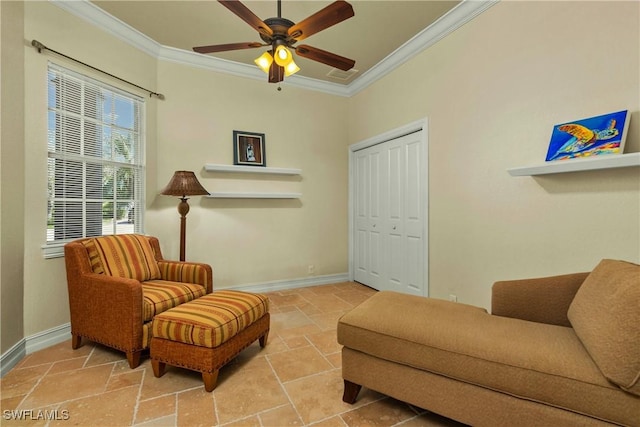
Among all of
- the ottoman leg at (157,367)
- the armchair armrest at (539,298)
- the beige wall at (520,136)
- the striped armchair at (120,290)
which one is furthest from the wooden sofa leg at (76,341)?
the beige wall at (520,136)

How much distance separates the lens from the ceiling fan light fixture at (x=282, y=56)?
1.98 m

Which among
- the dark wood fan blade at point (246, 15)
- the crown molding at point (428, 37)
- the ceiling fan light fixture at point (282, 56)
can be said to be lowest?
the ceiling fan light fixture at point (282, 56)

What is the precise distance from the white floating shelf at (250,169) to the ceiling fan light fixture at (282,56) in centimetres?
180

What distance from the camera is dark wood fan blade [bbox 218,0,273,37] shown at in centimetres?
158

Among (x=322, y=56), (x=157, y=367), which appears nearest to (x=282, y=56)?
(x=322, y=56)

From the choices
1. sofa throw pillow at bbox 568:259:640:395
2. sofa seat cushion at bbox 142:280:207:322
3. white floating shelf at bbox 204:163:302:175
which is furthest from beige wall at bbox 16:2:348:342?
sofa throw pillow at bbox 568:259:640:395

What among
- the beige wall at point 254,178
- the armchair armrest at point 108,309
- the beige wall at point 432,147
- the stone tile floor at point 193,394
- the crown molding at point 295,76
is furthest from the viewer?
the beige wall at point 254,178

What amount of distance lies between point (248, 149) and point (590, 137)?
3.36 meters

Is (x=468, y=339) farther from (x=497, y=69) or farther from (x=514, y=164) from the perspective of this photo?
(x=497, y=69)

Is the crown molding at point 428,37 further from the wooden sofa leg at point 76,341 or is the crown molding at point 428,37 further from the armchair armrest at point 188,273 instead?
the wooden sofa leg at point 76,341

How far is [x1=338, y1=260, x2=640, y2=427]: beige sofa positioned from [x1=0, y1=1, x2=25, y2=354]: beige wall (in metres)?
2.44

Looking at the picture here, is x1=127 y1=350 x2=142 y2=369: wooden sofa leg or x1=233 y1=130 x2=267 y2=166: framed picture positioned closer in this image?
x1=127 y1=350 x2=142 y2=369: wooden sofa leg

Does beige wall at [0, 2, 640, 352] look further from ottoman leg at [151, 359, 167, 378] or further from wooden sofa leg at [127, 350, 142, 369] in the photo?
ottoman leg at [151, 359, 167, 378]

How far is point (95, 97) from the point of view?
9.12ft
